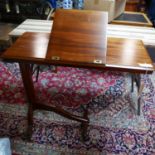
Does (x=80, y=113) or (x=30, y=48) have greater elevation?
(x=30, y=48)

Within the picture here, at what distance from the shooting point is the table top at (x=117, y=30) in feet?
6.12

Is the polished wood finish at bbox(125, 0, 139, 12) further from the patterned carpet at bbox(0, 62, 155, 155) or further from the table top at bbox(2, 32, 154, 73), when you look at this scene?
the table top at bbox(2, 32, 154, 73)

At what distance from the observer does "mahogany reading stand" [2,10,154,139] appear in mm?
1036

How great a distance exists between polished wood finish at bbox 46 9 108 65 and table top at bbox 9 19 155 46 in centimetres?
67

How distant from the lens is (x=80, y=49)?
3.58 feet

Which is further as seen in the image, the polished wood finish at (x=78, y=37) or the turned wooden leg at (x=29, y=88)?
the turned wooden leg at (x=29, y=88)

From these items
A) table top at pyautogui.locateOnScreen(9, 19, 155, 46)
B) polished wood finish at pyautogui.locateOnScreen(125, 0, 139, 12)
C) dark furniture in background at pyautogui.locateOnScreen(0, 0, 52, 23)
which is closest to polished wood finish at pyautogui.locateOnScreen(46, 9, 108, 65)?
table top at pyautogui.locateOnScreen(9, 19, 155, 46)

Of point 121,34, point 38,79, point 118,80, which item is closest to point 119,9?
point 121,34

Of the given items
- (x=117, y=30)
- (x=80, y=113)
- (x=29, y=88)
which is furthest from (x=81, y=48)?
(x=117, y=30)

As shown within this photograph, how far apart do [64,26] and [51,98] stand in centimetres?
87

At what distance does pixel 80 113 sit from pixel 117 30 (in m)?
1.00

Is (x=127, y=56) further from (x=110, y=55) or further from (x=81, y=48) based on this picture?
(x=81, y=48)

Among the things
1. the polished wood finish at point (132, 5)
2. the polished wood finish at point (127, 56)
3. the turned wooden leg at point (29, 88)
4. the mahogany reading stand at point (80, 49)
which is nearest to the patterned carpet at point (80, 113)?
the turned wooden leg at point (29, 88)

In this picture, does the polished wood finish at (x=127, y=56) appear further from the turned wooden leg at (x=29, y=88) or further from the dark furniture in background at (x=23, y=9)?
the dark furniture in background at (x=23, y=9)
